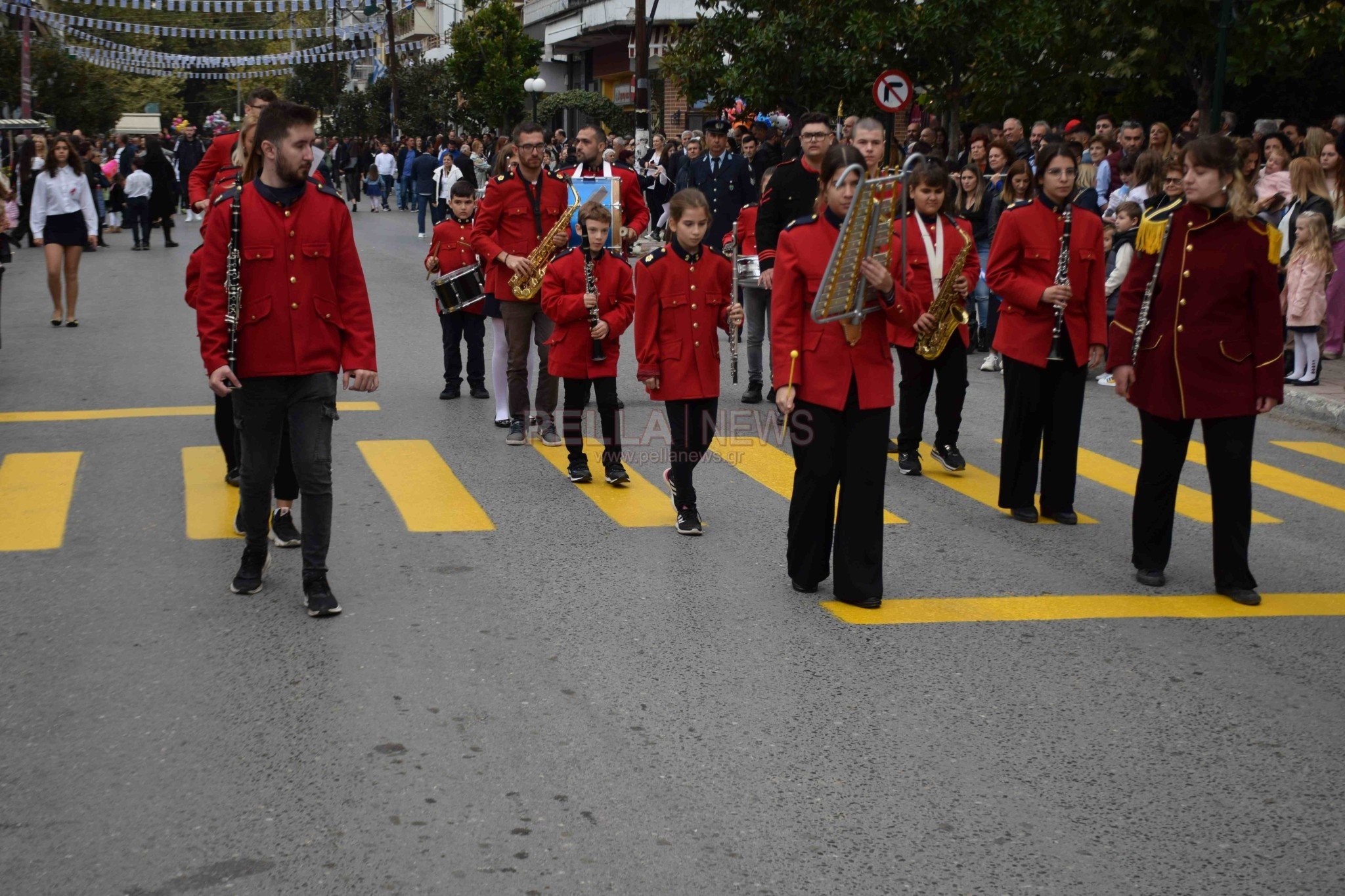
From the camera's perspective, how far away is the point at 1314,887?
165 inches

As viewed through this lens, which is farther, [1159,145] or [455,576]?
[1159,145]

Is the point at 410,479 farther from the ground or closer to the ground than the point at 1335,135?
closer to the ground

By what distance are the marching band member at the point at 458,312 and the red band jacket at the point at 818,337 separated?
216 inches

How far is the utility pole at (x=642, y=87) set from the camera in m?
32.1

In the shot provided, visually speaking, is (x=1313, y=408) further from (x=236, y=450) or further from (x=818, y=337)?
(x=236, y=450)

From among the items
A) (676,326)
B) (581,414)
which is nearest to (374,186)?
(581,414)

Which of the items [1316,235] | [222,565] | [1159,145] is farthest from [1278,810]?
[1159,145]

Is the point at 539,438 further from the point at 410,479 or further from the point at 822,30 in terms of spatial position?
the point at 822,30

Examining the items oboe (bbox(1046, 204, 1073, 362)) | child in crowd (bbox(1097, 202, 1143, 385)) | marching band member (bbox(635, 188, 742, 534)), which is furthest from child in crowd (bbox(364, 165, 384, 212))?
oboe (bbox(1046, 204, 1073, 362))

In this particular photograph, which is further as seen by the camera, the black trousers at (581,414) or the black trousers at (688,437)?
the black trousers at (581,414)

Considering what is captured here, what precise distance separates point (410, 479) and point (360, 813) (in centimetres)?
500

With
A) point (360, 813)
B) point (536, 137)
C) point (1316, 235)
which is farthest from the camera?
point (1316, 235)

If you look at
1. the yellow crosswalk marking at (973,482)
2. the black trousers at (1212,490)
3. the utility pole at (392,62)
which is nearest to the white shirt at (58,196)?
the yellow crosswalk marking at (973,482)

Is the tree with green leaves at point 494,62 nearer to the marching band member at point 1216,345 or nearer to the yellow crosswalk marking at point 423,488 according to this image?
the yellow crosswalk marking at point 423,488
